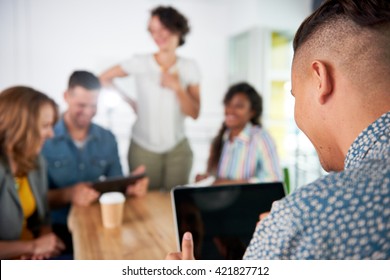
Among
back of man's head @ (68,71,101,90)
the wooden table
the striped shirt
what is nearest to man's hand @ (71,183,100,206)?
the wooden table

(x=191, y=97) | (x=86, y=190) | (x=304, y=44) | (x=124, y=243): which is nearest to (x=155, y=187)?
(x=86, y=190)

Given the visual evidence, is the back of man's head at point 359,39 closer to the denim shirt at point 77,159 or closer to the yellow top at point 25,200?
the yellow top at point 25,200

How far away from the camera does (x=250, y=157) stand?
200 centimetres

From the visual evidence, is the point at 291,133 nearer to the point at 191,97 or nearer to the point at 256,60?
the point at 256,60

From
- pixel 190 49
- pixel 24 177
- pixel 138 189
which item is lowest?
pixel 138 189

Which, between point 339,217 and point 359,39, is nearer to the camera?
point 339,217

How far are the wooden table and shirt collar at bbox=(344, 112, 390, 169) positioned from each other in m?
0.67

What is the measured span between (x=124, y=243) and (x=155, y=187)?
0.75m

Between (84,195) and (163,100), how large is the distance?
0.71 meters

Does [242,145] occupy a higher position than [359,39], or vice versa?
[359,39]

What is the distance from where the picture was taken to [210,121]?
6.72ft

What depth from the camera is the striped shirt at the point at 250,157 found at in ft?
6.51

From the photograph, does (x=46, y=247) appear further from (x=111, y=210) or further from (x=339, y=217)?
(x=339, y=217)

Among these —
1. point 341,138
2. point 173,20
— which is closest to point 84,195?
point 173,20
